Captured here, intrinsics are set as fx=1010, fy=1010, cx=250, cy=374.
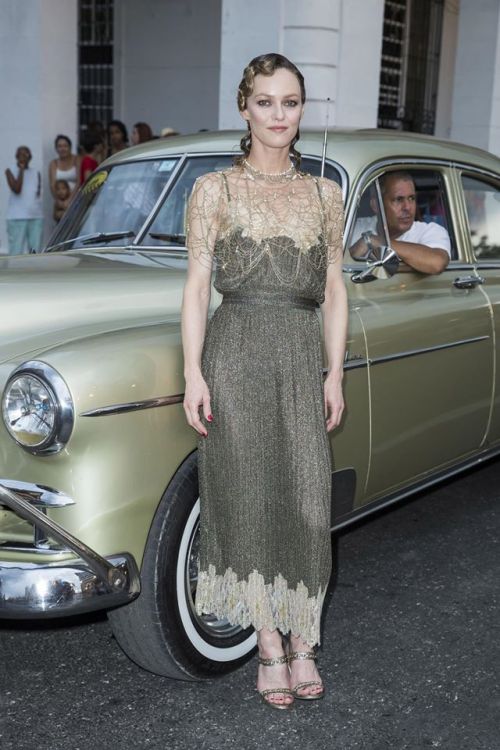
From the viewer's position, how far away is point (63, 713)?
2.98 metres

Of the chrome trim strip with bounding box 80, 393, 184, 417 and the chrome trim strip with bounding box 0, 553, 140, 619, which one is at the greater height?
→ the chrome trim strip with bounding box 80, 393, 184, 417

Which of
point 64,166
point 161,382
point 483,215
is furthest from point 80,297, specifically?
point 64,166

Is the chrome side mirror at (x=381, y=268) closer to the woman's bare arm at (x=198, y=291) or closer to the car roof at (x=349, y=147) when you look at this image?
the car roof at (x=349, y=147)

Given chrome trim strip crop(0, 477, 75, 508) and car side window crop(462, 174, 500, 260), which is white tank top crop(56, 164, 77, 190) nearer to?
car side window crop(462, 174, 500, 260)

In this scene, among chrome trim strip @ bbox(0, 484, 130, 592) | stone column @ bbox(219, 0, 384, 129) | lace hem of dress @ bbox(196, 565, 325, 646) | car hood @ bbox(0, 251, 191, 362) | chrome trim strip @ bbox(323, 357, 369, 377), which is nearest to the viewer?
chrome trim strip @ bbox(0, 484, 130, 592)

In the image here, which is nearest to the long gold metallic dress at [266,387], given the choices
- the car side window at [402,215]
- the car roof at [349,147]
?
the car side window at [402,215]

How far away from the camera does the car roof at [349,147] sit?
152 inches

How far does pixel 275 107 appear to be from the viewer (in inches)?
110

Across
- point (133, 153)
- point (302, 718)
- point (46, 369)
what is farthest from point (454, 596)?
point (133, 153)

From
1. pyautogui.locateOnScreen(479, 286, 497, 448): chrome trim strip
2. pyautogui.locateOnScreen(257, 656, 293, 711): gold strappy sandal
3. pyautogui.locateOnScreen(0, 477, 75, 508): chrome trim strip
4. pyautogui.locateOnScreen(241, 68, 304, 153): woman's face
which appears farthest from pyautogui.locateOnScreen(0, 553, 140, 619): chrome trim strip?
pyautogui.locateOnScreen(479, 286, 497, 448): chrome trim strip

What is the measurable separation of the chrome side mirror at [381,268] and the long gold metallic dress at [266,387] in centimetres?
69

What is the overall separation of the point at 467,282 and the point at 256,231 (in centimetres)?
173

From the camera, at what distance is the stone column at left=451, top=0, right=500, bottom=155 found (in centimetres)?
1176

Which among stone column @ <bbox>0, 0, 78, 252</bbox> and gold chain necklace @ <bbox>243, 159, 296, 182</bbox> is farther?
stone column @ <bbox>0, 0, 78, 252</bbox>
